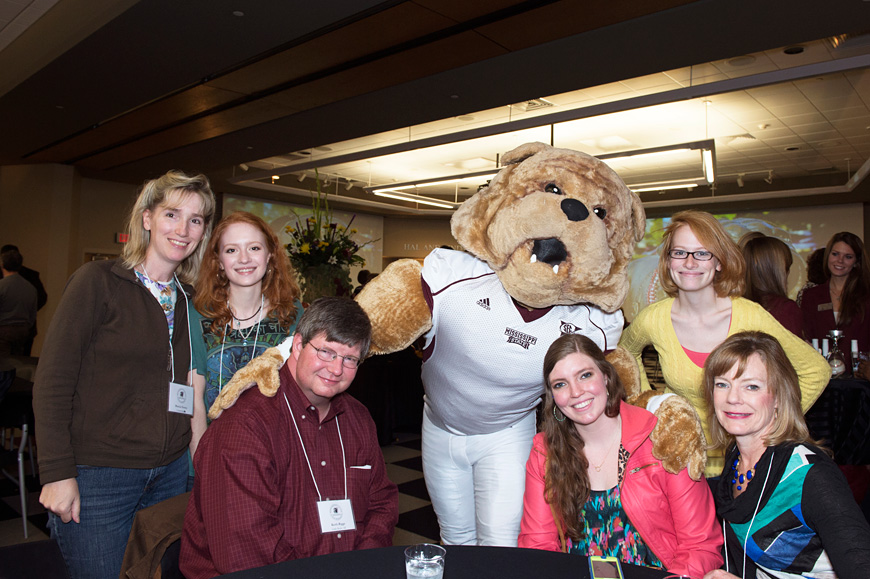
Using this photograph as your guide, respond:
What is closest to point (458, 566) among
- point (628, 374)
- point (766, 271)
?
point (628, 374)

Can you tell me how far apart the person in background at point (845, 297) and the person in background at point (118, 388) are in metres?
3.33

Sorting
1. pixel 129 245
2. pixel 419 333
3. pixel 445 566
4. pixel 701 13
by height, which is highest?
pixel 701 13

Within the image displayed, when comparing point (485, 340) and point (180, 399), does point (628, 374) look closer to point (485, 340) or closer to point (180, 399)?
point (485, 340)

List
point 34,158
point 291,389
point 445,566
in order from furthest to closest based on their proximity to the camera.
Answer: point 34,158
point 291,389
point 445,566

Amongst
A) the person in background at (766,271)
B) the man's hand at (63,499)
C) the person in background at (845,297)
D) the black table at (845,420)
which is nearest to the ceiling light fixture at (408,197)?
the person in background at (845,297)

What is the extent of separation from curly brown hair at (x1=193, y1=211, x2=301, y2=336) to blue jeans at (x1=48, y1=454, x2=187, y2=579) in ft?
1.71

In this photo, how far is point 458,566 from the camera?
1274mm

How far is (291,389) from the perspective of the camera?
1.69 metres

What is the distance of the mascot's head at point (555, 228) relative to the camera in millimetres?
1716

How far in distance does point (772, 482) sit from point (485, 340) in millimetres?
822

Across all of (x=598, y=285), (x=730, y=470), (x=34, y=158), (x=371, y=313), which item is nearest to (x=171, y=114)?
(x=34, y=158)

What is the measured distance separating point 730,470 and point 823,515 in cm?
33

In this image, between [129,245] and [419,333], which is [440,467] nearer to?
[419,333]

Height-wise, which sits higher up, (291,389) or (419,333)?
(419,333)
